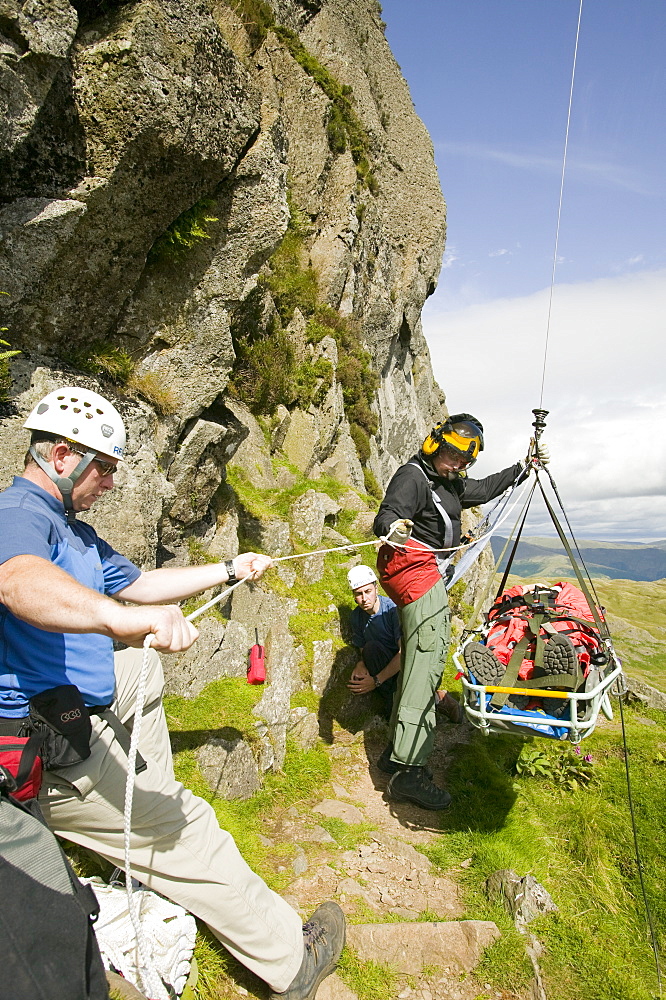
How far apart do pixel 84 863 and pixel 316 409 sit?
12.5 m

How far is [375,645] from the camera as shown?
8352 mm

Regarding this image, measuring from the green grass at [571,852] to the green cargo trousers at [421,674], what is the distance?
3.56 feet

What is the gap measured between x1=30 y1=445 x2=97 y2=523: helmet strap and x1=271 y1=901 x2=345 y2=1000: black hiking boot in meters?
4.00

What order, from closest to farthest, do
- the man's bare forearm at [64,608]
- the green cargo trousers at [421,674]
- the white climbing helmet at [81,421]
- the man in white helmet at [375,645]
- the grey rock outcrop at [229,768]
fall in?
the man's bare forearm at [64,608] < the white climbing helmet at [81,421] < the grey rock outcrop at [229,768] < the green cargo trousers at [421,674] < the man in white helmet at [375,645]

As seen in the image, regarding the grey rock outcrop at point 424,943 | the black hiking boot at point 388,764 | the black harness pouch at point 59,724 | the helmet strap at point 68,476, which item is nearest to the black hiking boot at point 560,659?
the grey rock outcrop at point 424,943

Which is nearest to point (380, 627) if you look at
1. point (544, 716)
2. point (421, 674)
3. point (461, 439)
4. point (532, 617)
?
point (421, 674)

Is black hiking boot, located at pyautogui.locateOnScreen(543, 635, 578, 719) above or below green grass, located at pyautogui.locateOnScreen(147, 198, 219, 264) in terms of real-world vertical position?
below

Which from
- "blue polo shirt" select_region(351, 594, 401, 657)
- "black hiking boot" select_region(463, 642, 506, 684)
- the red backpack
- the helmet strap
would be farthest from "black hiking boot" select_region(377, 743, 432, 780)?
the helmet strap

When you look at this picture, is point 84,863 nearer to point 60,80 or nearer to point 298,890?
point 298,890

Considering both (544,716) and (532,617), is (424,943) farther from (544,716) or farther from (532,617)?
(532,617)

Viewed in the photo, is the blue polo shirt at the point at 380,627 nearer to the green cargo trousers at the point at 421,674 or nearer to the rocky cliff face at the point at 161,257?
the rocky cliff face at the point at 161,257

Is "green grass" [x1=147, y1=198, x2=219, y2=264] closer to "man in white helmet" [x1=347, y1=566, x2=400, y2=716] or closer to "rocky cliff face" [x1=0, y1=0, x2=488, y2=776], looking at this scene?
"rocky cliff face" [x1=0, y1=0, x2=488, y2=776]

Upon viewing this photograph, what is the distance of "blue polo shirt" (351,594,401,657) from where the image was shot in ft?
27.7

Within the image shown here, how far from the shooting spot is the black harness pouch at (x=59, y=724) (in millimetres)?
3111
